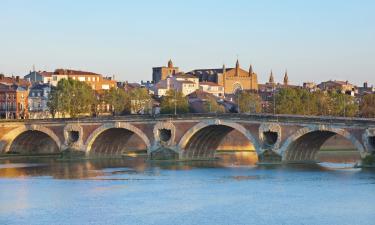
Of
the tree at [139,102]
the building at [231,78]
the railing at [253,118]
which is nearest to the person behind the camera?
the railing at [253,118]

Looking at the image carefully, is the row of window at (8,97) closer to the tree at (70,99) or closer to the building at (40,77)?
the tree at (70,99)

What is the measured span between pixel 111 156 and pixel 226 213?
144ft

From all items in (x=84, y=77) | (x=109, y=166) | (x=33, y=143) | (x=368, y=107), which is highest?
(x=84, y=77)

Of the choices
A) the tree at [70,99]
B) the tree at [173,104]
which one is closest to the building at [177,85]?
the tree at [173,104]

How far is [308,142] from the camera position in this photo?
80.4 m

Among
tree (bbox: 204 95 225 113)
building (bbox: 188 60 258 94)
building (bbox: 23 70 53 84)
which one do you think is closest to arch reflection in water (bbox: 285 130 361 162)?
tree (bbox: 204 95 225 113)

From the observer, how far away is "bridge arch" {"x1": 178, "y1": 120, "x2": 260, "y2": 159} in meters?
83.9

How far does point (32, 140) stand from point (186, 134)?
20656 millimetres

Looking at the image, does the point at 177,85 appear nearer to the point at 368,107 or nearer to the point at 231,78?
the point at 231,78

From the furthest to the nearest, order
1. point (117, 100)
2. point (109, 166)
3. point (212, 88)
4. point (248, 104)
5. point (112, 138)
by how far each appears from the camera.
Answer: point (212, 88) < point (248, 104) < point (117, 100) < point (112, 138) < point (109, 166)

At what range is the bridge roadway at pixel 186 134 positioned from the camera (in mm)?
75250

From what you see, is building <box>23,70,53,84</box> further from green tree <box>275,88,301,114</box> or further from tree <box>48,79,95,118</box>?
green tree <box>275,88,301,114</box>

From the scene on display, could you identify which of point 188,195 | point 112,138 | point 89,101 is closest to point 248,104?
point 89,101

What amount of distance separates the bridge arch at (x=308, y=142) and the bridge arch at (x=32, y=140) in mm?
24992
